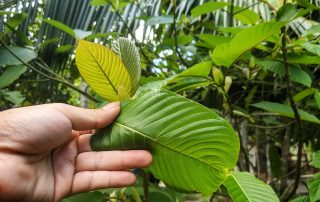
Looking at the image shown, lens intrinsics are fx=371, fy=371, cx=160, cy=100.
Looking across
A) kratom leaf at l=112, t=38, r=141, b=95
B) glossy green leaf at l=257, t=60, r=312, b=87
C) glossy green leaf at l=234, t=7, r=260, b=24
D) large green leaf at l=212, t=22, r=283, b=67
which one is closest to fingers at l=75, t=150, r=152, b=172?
kratom leaf at l=112, t=38, r=141, b=95

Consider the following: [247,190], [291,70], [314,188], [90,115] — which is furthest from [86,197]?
[291,70]

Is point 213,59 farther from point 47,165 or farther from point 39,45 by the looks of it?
point 39,45

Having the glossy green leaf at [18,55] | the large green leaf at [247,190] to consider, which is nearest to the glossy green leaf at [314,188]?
the large green leaf at [247,190]

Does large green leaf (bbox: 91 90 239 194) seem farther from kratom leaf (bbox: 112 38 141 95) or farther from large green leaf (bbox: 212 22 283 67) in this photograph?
large green leaf (bbox: 212 22 283 67)

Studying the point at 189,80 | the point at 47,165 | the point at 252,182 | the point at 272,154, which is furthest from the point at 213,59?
the point at 272,154

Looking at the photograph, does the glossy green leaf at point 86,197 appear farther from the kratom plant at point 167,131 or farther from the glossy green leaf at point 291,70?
the glossy green leaf at point 291,70

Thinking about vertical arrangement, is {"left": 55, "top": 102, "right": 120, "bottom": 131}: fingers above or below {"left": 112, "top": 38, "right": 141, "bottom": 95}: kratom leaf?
below

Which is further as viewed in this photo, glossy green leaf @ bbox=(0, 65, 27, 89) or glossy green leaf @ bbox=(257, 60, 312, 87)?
glossy green leaf @ bbox=(0, 65, 27, 89)

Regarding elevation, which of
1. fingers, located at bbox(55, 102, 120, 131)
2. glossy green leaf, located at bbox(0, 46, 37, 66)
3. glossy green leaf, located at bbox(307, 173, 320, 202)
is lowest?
glossy green leaf, located at bbox(0, 46, 37, 66)
